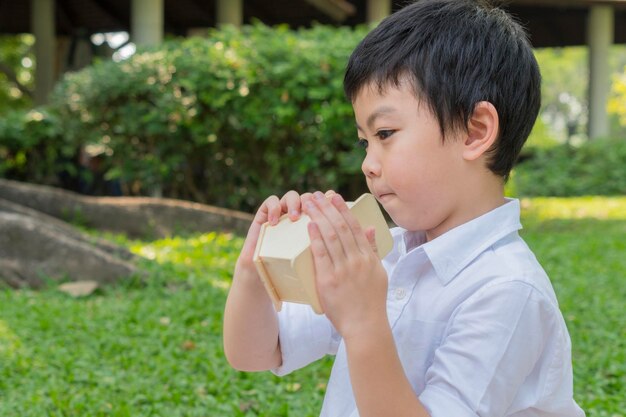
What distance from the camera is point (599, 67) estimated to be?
53.8 ft

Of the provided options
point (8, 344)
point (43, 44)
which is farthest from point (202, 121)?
point (43, 44)

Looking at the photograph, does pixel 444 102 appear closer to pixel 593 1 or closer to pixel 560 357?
pixel 560 357

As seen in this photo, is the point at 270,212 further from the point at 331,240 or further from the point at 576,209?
the point at 576,209

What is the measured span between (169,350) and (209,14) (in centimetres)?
1375

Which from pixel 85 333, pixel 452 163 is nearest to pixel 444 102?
pixel 452 163

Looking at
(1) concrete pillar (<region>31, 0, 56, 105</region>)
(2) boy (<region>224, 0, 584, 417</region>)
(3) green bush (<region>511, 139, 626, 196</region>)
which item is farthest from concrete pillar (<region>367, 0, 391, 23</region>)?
(2) boy (<region>224, 0, 584, 417</region>)

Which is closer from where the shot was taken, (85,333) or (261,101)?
(85,333)

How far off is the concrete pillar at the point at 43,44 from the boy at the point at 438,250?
14.3 metres

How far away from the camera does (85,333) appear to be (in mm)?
4383

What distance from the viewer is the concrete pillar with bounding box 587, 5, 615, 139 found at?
16.2 meters

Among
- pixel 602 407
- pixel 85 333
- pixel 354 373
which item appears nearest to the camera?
pixel 354 373

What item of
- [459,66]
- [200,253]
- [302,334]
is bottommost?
[200,253]

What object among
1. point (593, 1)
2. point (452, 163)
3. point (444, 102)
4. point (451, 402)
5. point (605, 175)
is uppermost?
point (593, 1)

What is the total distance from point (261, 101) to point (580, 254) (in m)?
3.06
